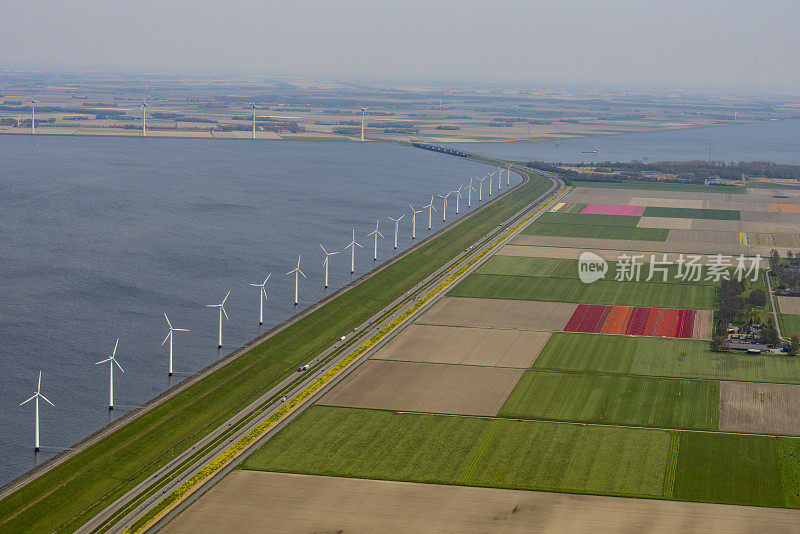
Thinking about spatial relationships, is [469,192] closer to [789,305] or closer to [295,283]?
[295,283]

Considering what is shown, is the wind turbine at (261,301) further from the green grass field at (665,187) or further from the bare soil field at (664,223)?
the green grass field at (665,187)

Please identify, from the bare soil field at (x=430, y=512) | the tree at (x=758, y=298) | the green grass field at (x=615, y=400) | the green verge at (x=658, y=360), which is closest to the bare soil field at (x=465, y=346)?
the green verge at (x=658, y=360)


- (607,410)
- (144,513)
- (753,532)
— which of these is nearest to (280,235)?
(607,410)

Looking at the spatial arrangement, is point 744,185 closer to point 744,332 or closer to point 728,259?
point 728,259

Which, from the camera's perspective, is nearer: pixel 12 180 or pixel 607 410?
pixel 607 410

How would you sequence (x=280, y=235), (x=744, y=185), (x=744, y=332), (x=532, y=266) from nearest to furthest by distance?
(x=744, y=332), (x=532, y=266), (x=280, y=235), (x=744, y=185)
